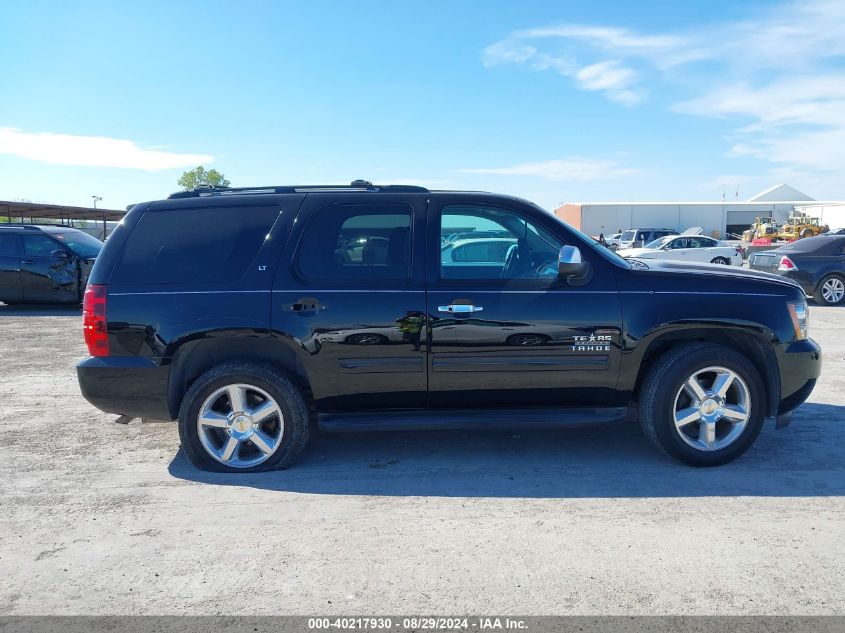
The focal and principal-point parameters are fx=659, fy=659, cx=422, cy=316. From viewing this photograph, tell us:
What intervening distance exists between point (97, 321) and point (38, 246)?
9.72 m

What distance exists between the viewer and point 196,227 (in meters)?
4.58

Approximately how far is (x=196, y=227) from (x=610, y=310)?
2905 mm

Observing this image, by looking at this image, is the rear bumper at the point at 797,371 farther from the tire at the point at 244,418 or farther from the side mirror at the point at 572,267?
the tire at the point at 244,418

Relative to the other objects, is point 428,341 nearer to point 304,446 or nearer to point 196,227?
point 304,446

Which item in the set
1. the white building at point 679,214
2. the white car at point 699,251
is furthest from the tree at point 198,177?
the white car at point 699,251

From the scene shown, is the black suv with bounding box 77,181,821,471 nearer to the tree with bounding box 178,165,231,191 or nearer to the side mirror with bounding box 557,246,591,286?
the side mirror with bounding box 557,246,591,286

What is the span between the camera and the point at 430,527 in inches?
146

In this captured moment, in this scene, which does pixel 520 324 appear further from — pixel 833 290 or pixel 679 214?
pixel 679 214

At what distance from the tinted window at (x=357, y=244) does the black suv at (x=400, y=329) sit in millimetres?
10

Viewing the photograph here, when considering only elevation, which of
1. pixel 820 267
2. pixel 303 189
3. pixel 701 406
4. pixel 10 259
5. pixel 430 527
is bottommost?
pixel 430 527

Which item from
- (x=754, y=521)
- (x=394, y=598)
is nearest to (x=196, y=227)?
(x=394, y=598)

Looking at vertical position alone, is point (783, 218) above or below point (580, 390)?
above

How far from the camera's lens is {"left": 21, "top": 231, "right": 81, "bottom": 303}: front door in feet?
41.2

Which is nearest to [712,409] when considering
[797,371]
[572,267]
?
[797,371]
